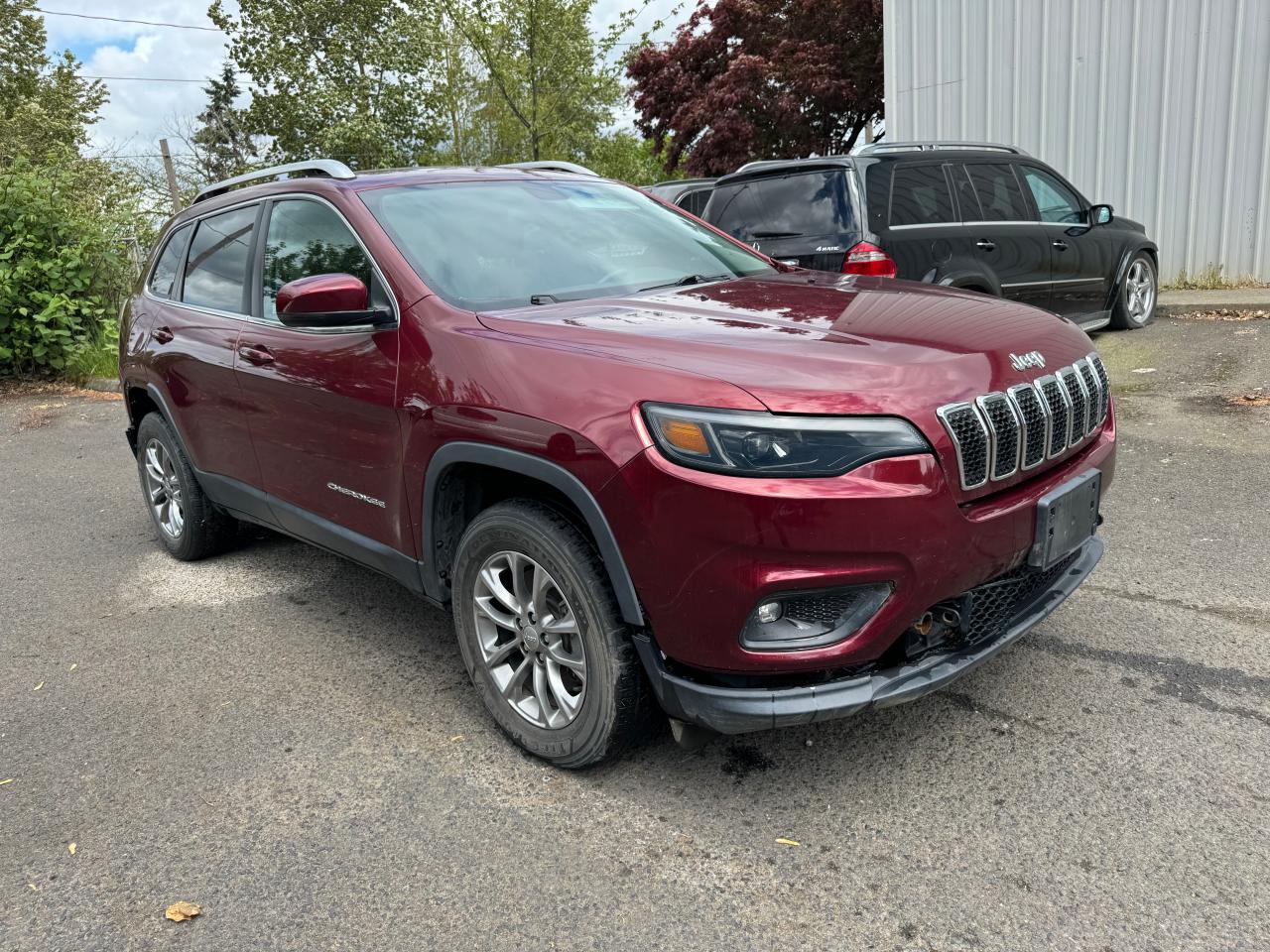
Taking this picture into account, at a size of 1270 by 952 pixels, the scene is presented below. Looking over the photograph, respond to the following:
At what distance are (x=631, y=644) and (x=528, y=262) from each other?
4.80 ft

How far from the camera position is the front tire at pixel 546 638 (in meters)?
2.69

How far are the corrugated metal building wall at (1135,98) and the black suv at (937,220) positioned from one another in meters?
3.71

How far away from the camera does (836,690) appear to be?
2.49 metres

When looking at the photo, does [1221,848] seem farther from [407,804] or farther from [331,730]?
[331,730]

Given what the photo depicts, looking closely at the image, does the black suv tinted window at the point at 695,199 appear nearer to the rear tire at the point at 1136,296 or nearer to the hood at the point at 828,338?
the rear tire at the point at 1136,296

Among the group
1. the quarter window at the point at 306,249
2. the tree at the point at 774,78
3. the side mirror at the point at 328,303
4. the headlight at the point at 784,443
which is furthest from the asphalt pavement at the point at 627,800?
the tree at the point at 774,78

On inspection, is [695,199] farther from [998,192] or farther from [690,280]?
[690,280]

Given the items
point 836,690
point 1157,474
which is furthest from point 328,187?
point 1157,474

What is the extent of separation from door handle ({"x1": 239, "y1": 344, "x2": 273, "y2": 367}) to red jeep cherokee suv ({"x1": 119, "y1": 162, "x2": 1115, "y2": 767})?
0.01 m

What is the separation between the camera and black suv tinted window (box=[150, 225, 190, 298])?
4973 millimetres

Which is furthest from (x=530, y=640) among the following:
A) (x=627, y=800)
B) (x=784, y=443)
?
(x=784, y=443)

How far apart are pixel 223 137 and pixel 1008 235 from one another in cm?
4140

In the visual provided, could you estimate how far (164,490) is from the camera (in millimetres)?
5262

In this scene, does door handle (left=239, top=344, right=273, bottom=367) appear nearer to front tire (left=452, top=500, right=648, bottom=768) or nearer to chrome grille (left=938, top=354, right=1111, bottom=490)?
front tire (left=452, top=500, right=648, bottom=768)
